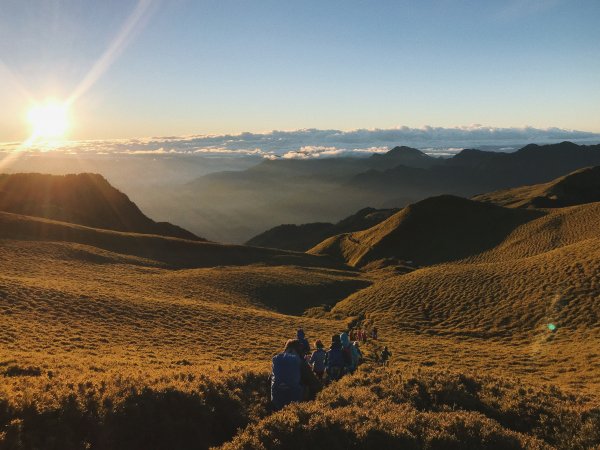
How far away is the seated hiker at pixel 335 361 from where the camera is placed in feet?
47.7

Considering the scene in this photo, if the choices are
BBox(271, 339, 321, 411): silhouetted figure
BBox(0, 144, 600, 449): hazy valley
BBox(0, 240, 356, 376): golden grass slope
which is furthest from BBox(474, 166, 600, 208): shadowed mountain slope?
BBox(271, 339, 321, 411): silhouetted figure

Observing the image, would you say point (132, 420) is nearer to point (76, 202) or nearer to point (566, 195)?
point (76, 202)

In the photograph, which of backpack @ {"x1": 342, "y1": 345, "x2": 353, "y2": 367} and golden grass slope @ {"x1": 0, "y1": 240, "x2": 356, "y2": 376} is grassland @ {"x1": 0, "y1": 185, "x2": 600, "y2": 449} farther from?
backpack @ {"x1": 342, "y1": 345, "x2": 353, "y2": 367}

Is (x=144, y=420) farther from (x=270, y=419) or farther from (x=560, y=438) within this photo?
(x=560, y=438)

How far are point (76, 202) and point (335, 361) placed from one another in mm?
144494

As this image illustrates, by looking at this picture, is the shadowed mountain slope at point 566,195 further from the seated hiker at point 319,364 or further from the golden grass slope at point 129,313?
the seated hiker at point 319,364

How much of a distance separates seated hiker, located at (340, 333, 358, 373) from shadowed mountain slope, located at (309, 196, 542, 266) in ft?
274

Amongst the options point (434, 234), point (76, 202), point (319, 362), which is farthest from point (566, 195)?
point (319, 362)

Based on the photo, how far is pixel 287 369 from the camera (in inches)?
434

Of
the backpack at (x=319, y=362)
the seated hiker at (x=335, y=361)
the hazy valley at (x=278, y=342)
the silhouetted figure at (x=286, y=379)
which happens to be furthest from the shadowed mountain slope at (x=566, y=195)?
the silhouetted figure at (x=286, y=379)

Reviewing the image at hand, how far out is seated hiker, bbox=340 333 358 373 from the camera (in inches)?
583

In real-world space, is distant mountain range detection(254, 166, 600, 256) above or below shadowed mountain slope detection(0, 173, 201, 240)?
below

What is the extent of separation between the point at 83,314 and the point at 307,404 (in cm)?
2627

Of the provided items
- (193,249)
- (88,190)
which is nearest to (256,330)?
(193,249)
